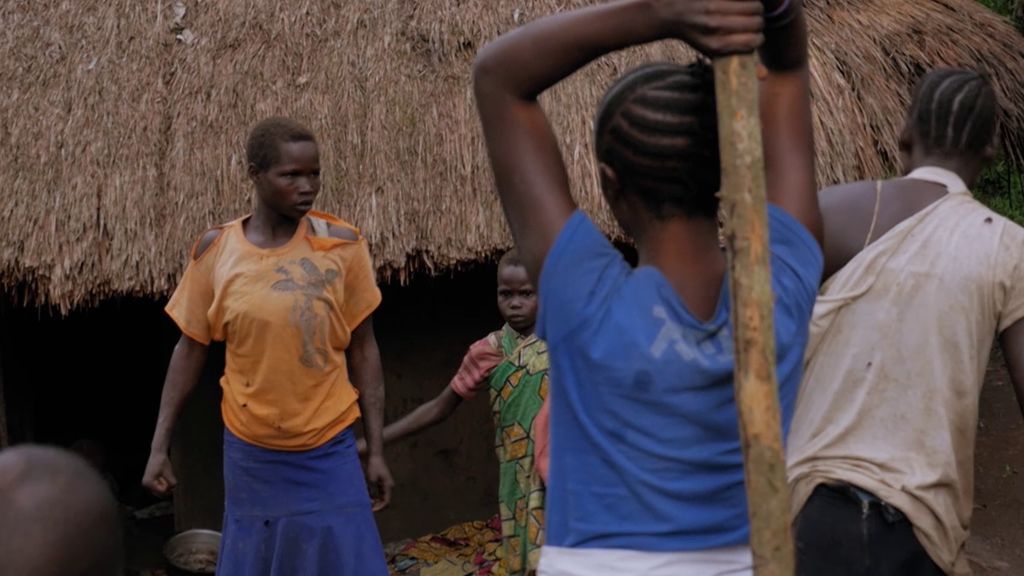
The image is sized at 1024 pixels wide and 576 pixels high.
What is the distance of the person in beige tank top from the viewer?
301 cm

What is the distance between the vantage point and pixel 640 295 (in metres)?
1.89

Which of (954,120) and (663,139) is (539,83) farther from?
(954,120)

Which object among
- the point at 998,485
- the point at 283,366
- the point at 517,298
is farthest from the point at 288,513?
the point at 998,485

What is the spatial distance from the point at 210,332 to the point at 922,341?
2.50 m

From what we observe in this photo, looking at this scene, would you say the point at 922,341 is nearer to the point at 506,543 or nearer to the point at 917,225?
the point at 917,225

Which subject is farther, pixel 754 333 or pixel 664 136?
pixel 664 136

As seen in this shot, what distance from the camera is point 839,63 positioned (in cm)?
703

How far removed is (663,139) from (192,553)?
17.2 ft

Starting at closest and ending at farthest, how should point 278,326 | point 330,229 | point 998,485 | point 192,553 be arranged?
1. point 278,326
2. point 330,229
3. point 192,553
4. point 998,485

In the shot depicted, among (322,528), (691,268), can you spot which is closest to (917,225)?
(691,268)

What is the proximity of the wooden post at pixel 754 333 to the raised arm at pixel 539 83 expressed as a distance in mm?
163

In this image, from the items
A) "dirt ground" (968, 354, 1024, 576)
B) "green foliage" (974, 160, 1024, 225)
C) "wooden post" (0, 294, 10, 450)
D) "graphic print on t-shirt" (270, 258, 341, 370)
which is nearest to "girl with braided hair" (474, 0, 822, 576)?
"graphic print on t-shirt" (270, 258, 341, 370)

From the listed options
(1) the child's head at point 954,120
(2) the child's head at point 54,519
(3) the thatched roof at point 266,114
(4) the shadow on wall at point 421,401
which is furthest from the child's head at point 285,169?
(2) the child's head at point 54,519

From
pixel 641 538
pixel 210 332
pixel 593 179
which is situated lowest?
pixel 641 538
